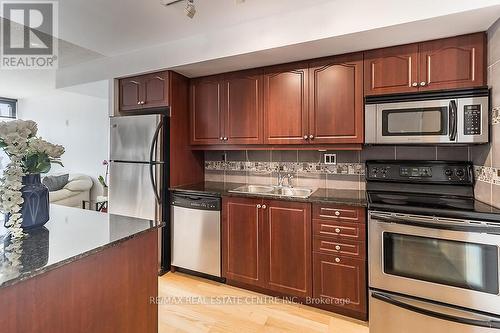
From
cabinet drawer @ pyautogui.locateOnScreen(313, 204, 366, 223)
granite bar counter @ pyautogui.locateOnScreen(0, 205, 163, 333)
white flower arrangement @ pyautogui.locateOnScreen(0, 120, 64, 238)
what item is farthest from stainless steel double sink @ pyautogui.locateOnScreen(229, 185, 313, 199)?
white flower arrangement @ pyautogui.locateOnScreen(0, 120, 64, 238)

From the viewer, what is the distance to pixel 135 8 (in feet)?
6.73

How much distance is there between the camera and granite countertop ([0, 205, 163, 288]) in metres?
0.89

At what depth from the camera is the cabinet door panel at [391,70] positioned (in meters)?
2.04

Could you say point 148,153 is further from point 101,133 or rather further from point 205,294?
point 101,133

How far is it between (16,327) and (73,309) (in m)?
0.19

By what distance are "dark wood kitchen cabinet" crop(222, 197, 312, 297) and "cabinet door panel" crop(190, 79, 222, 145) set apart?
79cm

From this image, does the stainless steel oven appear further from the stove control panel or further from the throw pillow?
the throw pillow

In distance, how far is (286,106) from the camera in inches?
98.2

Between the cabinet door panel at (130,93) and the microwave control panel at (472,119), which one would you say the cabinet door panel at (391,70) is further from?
the cabinet door panel at (130,93)

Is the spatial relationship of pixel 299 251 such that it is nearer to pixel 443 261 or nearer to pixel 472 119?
pixel 443 261

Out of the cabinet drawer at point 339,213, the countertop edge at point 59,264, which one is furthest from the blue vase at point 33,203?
the cabinet drawer at point 339,213

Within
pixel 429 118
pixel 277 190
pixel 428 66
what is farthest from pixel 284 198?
pixel 428 66

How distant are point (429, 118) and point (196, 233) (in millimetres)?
2285

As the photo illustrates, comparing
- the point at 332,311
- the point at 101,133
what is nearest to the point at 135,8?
the point at 332,311
